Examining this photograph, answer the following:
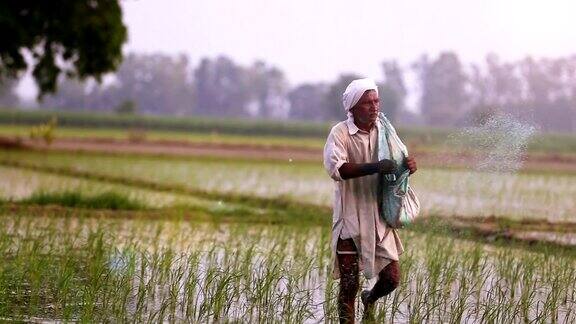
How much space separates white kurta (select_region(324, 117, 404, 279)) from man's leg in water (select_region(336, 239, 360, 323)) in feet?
0.14

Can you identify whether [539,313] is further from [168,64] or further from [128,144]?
[168,64]

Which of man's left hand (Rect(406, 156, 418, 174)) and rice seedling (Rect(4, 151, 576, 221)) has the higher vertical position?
man's left hand (Rect(406, 156, 418, 174))

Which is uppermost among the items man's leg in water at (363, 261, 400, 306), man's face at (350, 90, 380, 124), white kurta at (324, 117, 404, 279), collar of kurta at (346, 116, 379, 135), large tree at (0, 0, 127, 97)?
large tree at (0, 0, 127, 97)

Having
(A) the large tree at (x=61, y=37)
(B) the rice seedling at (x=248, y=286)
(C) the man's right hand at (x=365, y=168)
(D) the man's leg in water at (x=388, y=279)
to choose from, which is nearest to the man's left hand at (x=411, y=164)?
(C) the man's right hand at (x=365, y=168)

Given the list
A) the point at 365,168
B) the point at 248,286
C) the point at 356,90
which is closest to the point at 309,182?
the point at 248,286

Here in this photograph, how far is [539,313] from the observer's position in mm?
6535

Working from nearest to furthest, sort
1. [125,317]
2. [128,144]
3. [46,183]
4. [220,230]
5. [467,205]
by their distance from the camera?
[125,317] < [220,230] < [467,205] < [46,183] < [128,144]

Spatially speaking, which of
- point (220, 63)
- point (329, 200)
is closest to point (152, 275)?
point (329, 200)

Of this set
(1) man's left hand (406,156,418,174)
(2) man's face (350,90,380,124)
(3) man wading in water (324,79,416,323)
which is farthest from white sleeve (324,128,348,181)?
(1) man's left hand (406,156,418,174)

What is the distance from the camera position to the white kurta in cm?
559

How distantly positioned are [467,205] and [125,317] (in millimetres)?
10504

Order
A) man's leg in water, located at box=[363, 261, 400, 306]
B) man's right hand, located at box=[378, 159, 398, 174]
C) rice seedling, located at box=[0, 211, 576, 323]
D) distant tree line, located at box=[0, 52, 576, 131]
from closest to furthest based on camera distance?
1. man's right hand, located at box=[378, 159, 398, 174]
2. man's leg in water, located at box=[363, 261, 400, 306]
3. rice seedling, located at box=[0, 211, 576, 323]
4. distant tree line, located at box=[0, 52, 576, 131]

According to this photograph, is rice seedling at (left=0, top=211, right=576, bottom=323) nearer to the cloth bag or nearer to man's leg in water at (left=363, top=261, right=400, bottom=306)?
man's leg in water at (left=363, top=261, right=400, bottom=306)

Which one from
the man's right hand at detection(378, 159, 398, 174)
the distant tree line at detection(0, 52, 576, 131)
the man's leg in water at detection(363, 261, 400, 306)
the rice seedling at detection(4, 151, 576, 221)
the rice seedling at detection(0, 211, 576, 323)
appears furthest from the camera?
the distant tree line at detection(0, 52, 576, 131)
